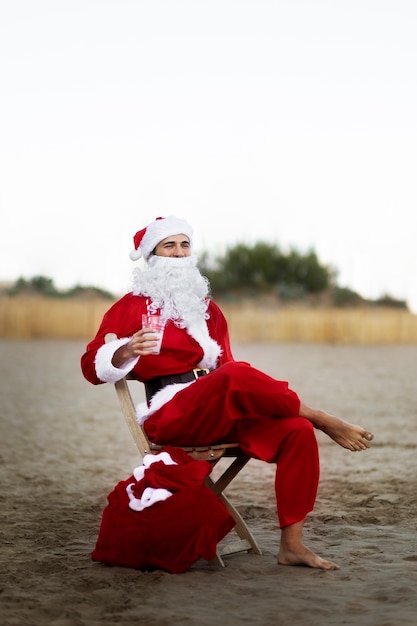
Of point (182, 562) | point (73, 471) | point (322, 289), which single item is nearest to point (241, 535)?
point (182, 562)

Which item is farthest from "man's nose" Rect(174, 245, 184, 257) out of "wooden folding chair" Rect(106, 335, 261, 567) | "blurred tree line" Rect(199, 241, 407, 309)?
"blurred tree line" Rect(199, 241, 407, 309)

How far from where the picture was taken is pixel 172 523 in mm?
4461

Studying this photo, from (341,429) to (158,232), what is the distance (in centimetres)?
138

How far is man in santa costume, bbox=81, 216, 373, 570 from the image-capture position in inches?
175

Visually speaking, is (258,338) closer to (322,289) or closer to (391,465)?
(391,465)

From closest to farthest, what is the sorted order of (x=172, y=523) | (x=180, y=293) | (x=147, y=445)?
(x=172, y=523) < (x=147, y=445) < (x=180, y=293)

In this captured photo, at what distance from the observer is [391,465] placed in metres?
8.19

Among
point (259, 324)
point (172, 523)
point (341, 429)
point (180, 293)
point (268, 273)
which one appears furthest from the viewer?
point (268, 273)

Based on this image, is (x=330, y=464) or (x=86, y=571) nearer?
(x=86, y=571)

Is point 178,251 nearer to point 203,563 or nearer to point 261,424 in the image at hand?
point 261,424

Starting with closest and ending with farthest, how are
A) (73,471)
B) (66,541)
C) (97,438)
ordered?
(66,541) < (73,471) < (97,438)

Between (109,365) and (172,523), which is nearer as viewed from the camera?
(172,523)

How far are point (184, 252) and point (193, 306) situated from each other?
1.04 feet

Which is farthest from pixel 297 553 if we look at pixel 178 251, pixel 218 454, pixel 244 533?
pixel 178 251
